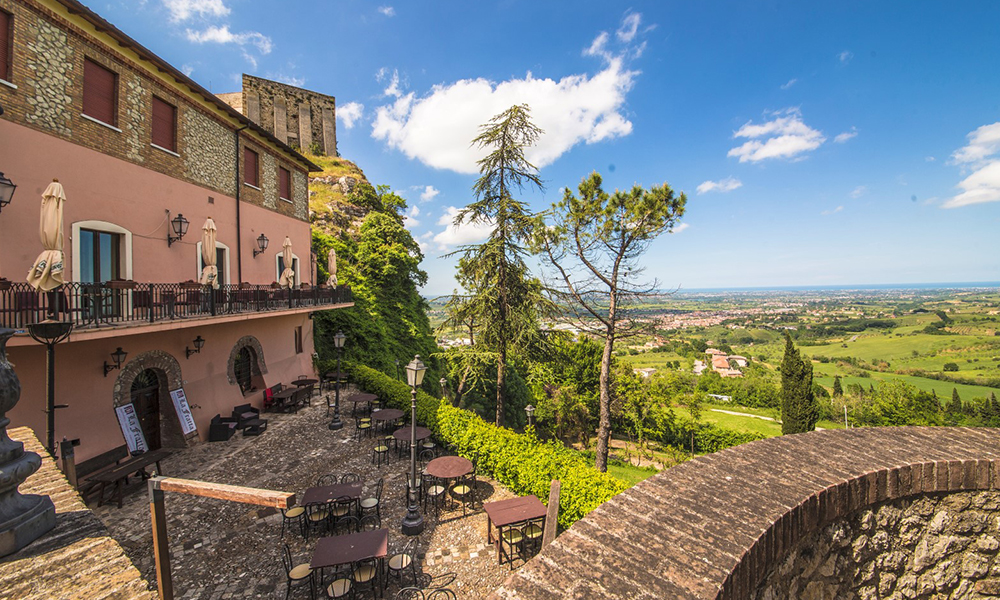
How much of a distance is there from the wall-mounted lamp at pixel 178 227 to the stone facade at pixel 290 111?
31066 mm

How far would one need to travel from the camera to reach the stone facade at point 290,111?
37062mm

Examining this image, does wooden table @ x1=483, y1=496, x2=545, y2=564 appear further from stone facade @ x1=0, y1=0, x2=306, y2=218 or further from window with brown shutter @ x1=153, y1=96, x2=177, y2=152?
window with brown shutter @ x1=153, y1=96, x2=177, y2=152

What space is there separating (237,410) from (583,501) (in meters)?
12.1

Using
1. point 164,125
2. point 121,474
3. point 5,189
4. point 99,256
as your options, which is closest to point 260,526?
point 121,474

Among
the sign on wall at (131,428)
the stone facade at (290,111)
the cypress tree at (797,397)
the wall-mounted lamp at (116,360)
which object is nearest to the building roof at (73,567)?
the wall-mounted lamp at (116,360)

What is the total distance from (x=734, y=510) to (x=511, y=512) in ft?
18.6

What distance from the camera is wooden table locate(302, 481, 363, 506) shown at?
25.4ft

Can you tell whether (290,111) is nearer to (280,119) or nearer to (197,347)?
(280,119)

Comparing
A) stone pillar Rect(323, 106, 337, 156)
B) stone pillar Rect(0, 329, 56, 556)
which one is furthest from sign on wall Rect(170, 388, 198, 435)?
stone pillar Rect(323, 106, 337, 156)

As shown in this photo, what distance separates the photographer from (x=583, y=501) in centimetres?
805

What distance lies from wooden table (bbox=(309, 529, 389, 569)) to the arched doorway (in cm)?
851

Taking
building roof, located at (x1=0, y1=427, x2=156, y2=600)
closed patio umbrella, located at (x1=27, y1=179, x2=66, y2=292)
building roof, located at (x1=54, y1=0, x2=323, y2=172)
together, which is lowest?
building roof, located at (x1=0, y1=427, x2=156, y2=600)

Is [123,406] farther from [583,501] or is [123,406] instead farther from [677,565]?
[677,565]

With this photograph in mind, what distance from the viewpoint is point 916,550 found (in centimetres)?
329
